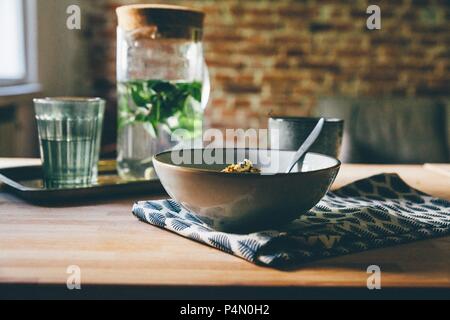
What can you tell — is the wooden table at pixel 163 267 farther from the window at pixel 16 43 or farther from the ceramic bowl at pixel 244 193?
the window at pixel 16 43

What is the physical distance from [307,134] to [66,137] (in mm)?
414

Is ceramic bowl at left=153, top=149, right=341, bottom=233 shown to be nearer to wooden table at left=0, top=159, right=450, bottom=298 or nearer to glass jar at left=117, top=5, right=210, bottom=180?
wooden table at left=0, top=159, right=450, bottom=298

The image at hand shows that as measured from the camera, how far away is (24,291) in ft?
1.71

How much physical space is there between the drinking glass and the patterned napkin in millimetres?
215

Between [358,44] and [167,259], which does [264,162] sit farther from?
[358,44]

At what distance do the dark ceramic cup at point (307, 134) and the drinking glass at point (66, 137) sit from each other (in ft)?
1.07

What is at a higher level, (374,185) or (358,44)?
(358,44)

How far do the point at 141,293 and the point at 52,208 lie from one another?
1.20 ft

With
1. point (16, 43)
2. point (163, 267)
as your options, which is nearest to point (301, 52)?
point (16, 43)

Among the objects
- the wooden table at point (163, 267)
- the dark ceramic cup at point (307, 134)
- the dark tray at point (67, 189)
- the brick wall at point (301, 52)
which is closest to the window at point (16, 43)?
the brick wall at point (301, 52)

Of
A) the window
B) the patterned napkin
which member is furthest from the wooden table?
the window

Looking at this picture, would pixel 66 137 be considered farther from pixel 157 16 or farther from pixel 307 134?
pixel 307 134

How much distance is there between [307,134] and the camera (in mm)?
952

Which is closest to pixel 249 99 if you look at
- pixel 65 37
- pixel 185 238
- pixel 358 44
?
pixel 358 44
